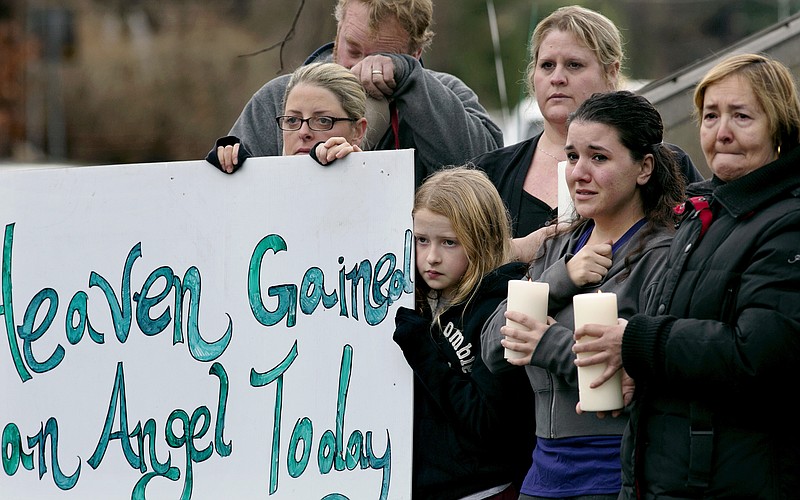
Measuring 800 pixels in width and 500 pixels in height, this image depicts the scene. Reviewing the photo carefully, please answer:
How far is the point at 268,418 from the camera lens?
381 cm

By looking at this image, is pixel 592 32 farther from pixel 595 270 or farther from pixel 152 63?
pixel 152 63

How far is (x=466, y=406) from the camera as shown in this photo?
3490 mm

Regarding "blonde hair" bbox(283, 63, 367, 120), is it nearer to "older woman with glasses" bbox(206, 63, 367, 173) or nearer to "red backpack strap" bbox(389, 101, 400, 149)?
"older woman with glasses" bbox(206, 63, 367, 173)

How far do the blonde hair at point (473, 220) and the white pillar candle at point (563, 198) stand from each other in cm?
16

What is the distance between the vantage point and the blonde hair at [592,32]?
3.96 metres

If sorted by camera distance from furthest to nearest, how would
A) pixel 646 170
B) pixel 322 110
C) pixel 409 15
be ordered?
pixel 409 15
pixel 322 110
pixel 646 170

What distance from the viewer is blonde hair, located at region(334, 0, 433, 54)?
4344 millimetres

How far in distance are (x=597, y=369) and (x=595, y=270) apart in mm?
280

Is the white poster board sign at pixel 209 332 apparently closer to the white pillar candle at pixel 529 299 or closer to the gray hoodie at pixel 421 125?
the gray hoodie at pixel 421 125

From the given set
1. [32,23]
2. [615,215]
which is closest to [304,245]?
[615,215]

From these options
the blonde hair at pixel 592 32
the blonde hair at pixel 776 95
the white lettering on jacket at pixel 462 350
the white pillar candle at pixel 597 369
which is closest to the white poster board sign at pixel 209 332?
the white lettering on jacket at pixel 462 350

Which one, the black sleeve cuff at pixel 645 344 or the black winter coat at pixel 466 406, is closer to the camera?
the black sleeve cuff at pixel 645 344

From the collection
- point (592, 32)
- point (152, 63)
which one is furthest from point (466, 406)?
point (152, 63)

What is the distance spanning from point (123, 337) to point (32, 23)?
2437 centimetres
